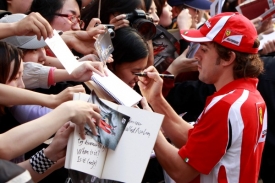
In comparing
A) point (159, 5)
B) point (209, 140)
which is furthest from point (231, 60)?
point (159, 5)

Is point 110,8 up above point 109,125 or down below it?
below

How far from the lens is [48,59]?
3293 millimetres

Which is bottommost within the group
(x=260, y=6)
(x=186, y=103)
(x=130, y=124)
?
(x=186, y=103)

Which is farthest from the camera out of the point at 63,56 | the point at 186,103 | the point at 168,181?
the point at 186,103

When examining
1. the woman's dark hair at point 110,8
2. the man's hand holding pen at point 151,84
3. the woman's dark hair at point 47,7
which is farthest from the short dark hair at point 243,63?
the woman's dark hair at point 47,7

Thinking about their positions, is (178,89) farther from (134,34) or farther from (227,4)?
(227,4)

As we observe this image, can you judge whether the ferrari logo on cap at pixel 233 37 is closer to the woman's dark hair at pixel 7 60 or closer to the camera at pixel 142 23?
the camera at pixel 142 23

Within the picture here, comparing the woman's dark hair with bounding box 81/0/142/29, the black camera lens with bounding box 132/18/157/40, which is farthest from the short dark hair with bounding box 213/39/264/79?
the woman's dark hair with bounding box 81/0/142/29

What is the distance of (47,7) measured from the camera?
3.49m

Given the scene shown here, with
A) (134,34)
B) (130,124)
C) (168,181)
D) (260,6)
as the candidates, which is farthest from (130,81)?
(260,6)

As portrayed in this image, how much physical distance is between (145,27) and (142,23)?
0.04m

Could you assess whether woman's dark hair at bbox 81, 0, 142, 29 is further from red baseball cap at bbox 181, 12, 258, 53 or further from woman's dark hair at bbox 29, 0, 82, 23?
red baseball cap at bbox 181, 12, 258, 53

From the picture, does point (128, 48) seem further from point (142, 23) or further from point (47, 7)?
point (47, 7)

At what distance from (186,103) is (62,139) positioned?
1681mm
